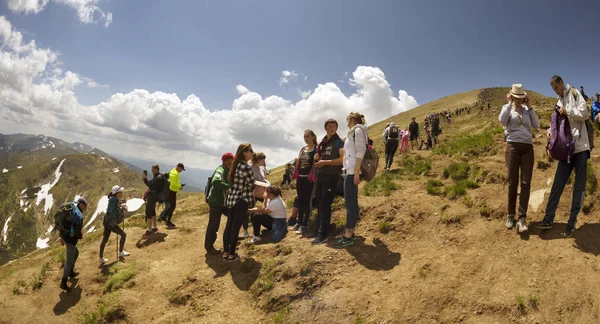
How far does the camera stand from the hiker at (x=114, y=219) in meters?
10.6

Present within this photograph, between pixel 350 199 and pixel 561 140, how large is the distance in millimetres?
4621

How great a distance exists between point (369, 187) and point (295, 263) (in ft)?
18.5

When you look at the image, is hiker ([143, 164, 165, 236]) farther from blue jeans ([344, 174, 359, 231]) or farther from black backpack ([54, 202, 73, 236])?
blue jeans ([344, 174, 359, 231])

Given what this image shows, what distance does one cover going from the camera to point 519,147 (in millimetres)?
6785

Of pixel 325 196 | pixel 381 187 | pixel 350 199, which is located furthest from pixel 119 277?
pixel 381 187

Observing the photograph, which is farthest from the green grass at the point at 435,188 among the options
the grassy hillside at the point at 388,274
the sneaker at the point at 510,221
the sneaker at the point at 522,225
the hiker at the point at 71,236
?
the hiker at the point at 71,236

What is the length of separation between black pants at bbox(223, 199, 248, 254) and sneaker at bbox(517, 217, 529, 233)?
6710mm

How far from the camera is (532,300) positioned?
15.8ft

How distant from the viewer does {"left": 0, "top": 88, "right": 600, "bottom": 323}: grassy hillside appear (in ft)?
17.1

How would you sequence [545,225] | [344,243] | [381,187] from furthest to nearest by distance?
[381,187], [344,243], [545,225]

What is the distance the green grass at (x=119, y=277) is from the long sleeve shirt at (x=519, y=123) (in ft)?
36.0

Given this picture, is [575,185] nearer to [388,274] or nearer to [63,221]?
[388,274]

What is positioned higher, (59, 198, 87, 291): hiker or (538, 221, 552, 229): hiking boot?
(538, 221, 552, 229): hiking boot

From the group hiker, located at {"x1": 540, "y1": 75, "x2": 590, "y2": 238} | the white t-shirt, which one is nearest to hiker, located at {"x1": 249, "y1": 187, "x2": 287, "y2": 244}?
the white t-shirt
